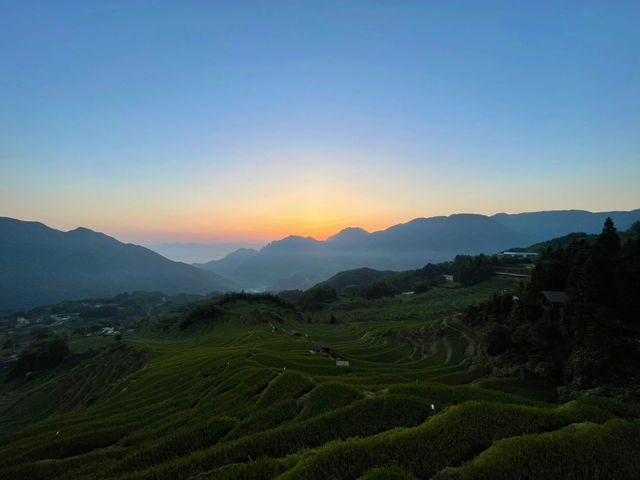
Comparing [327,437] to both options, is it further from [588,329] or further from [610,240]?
[610,240]

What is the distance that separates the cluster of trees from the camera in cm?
2269

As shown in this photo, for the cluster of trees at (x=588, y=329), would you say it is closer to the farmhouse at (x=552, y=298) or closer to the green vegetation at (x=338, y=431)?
the farmhouse at (x=552, y=298)

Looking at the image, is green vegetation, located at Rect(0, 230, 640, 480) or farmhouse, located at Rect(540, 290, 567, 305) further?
farmhouse, located at Rect(540, 290, 567, 305)

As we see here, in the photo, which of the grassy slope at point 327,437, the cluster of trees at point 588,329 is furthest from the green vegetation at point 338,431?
the cluster of trees at point 588,329

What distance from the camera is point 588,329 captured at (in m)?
25.2

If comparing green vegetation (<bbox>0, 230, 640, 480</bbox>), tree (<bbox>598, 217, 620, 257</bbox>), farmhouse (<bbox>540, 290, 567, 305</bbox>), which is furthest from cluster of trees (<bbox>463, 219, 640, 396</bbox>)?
green vegetation (<bbox>0, 230, 640, 480</bbox>)

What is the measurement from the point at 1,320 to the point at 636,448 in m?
293

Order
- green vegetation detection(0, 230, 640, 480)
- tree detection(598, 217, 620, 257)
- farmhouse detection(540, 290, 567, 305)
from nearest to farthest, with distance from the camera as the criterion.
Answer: green vegetation detection(0, 230, 640, 480) → farmhouse detection(540, 290, 567, 305) → tree detection(598, 217, 620, 257)

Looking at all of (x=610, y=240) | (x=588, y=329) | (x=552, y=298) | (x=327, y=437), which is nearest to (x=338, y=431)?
A: (x=327, y=437)

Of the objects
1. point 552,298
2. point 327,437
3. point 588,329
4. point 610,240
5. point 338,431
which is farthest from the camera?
point 610,240

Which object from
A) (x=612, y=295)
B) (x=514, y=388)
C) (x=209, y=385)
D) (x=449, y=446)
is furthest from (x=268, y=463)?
(x=612, y=295)

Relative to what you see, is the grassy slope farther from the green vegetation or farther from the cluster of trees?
the cluster of trees

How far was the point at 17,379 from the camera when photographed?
3233 inches

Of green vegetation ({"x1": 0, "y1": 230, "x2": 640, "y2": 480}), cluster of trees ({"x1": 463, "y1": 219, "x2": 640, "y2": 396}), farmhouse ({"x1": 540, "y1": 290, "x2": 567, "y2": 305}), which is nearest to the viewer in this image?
green vegetation ({"x1": 0, "y1": 230, "x2": 640, "y2": 480})
